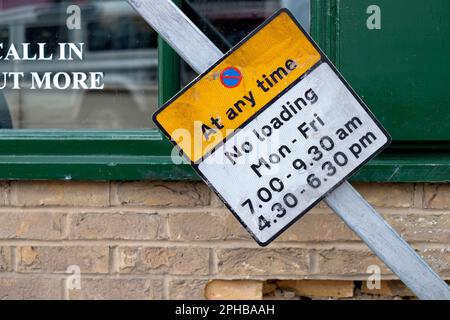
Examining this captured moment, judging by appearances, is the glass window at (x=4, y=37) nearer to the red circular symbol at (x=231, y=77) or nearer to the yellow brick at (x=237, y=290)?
the yellow brick at (x=237, y=290)

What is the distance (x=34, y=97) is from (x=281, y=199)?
1.60 m

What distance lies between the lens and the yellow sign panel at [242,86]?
2.17 m

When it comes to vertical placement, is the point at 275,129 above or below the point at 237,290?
above

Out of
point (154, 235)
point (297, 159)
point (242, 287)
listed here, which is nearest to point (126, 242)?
point (154, 235)

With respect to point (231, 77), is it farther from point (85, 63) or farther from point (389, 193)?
point (85, 63)

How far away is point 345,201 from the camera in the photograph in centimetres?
217

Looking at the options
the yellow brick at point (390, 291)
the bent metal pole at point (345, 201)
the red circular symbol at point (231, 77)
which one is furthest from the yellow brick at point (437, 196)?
the red circular symbol at point (231, 77)

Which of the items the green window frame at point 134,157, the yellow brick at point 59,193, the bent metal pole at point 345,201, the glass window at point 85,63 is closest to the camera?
the bent metal pole at point 345,201

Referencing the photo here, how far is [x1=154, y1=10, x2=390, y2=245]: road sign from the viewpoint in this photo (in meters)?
2.18

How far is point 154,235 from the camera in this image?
3174mm

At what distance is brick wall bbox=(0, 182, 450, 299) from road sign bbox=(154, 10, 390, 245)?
934 millimetres

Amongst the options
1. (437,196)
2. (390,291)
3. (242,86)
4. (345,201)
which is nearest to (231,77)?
(242,86)

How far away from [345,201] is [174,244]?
1172 mm

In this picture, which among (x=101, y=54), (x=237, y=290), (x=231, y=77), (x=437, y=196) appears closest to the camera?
(x=231, y=77)
